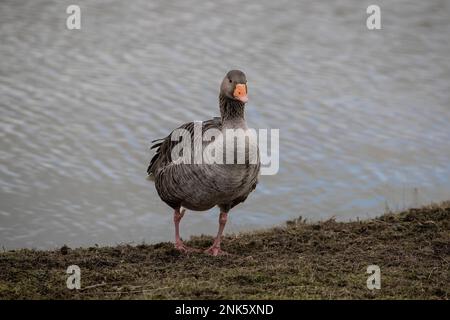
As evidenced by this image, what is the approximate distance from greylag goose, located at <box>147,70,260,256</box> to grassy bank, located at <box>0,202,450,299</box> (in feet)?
1.90

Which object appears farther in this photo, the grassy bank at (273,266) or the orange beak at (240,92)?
the orange beak at (240,92)

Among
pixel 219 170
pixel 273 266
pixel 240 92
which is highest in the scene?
pixel 240 92

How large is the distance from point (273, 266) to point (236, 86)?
1.90 metres

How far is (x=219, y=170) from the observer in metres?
7.11

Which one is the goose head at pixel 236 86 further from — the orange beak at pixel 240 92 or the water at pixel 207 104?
the water at pixel 207 104

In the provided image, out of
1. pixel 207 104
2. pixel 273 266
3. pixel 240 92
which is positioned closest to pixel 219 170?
pixel 240 92

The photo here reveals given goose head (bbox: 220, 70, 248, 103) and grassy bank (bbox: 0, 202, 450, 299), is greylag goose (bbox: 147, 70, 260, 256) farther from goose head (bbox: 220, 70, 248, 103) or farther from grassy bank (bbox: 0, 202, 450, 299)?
grassy bank (bbox: 0, 202, 450, 299)

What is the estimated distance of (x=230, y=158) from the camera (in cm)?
707

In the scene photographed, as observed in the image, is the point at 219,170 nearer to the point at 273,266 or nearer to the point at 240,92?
the point at 240,92

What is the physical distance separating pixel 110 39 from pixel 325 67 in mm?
5571

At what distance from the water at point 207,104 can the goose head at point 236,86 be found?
403cm

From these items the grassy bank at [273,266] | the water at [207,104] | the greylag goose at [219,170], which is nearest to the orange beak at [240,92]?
the greylag goose at [219,170]

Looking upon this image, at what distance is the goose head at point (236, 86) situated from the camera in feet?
24.3
